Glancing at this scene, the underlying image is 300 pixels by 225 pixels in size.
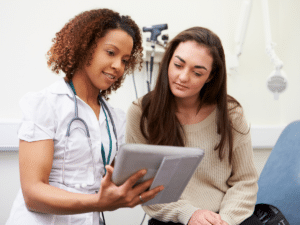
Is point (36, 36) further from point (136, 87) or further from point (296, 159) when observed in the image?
point (296, 159)

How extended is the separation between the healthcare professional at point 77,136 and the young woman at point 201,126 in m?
0.20

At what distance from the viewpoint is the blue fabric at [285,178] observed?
4.00 ft

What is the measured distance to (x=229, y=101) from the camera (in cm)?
123

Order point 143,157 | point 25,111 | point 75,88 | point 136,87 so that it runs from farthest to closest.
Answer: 1. point 136,87
2. point 75,88
3. point 25,111
4. point 143,157

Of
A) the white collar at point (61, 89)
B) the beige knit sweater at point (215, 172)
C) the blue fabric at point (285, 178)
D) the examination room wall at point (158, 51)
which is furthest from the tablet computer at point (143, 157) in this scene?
the examination room wall at point (158, 51)

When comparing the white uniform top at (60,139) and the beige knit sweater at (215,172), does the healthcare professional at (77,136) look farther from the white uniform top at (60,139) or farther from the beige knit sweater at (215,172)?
the beige knit sweater at (215,172)

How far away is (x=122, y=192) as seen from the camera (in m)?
0.65

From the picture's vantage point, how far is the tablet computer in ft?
1.99

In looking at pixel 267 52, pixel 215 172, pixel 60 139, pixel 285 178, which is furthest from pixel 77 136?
pixel 267 52

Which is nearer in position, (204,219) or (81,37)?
(81,37)

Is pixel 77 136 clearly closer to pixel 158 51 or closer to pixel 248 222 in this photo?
pixel 248 222

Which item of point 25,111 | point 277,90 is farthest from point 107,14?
point 277,90

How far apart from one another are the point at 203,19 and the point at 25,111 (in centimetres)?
155

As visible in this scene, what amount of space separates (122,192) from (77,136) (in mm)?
261
